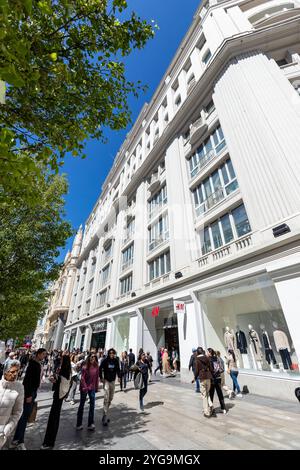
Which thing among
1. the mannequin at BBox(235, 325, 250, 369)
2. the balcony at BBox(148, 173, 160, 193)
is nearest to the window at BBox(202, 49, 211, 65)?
the balcony at BBox(148, 173, 160, 193)

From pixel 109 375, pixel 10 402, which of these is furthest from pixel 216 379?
pixel 10 402

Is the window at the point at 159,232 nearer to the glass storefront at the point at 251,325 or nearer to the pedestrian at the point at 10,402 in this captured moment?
the glass storefront at the point at 251,325

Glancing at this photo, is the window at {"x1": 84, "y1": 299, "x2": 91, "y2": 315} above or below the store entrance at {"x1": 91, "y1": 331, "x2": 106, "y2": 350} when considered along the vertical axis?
above

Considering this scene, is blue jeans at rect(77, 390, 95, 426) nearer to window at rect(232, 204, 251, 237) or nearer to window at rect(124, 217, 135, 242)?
window at rect(232, 204, 251, 237)

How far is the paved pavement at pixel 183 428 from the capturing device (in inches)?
166

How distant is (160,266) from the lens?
17000 millimetres

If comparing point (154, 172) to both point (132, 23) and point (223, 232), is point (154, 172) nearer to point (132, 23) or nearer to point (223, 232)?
point (223, 232)

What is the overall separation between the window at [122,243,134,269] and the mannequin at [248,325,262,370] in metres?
13.3

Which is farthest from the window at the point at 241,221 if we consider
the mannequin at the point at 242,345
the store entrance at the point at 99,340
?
the store entrance at the point at 99,340

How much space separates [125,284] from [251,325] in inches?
540

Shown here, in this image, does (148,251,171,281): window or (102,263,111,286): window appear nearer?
(148,251,171,281): window

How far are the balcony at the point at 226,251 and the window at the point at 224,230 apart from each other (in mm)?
534

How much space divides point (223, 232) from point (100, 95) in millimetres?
9136

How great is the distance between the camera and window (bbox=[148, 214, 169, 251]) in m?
17.2
